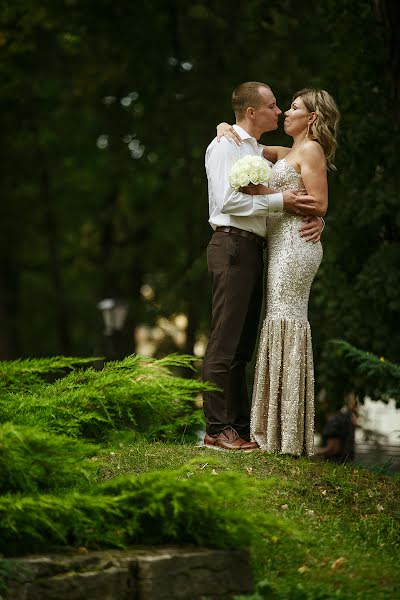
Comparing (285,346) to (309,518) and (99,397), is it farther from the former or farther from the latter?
(99,397)

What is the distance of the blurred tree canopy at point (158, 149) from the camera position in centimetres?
1245

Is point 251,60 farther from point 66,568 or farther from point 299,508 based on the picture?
point 66,568

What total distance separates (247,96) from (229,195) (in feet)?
2.51

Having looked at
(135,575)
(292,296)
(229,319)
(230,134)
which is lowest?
(135,575)

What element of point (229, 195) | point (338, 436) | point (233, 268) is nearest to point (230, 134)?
point (229, 195)

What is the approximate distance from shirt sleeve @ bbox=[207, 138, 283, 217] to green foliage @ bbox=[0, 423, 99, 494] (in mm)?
2547

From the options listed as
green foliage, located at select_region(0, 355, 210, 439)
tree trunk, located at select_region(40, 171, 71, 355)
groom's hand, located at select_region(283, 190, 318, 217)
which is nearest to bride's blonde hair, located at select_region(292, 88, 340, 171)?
groom's hand, located at select_region(283, 190, 318, 217)

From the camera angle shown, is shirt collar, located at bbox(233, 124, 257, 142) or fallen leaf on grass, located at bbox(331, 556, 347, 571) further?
shirt collar, located at bbox(233, 124, 257, 142)

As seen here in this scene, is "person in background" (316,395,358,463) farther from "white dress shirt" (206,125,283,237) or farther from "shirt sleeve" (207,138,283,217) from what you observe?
"shirt sleeve" (207,138,283,217)

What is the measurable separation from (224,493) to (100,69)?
56.5ft

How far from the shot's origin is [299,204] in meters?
7.97

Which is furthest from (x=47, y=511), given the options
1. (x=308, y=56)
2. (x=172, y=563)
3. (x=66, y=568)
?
(x=308, y=56)

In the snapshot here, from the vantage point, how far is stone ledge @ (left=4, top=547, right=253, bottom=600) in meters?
5.41

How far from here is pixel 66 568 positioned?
5.49 m
